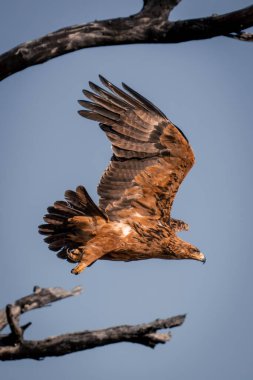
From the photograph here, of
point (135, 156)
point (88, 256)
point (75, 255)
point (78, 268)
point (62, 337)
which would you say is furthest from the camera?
point (135, 156)

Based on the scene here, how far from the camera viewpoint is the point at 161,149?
31.8 ft

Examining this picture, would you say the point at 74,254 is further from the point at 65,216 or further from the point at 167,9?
the point at 167,9

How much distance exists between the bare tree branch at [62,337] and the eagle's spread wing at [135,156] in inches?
139

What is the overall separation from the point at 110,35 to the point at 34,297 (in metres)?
2.17

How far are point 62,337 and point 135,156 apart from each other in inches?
154

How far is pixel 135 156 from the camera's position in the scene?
32.0ft

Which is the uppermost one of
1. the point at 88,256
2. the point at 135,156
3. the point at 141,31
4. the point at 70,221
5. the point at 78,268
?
the point at 141,31

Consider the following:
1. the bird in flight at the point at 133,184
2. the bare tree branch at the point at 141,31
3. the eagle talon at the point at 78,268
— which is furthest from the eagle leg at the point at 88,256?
the bare tree branch at the point at 141,31

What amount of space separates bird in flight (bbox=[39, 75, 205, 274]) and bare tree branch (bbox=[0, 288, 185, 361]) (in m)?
3.11

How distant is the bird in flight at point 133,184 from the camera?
373 inches

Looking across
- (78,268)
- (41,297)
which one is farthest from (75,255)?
(41,297)

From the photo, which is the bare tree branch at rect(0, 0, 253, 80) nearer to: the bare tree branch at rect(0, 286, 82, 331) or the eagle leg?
the bare tree branch at rect(0, 286, 82, 331)

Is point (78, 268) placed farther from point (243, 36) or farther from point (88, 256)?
point (243, 36)

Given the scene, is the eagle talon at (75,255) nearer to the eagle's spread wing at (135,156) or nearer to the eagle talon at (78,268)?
the eagle talon at (78,268)
